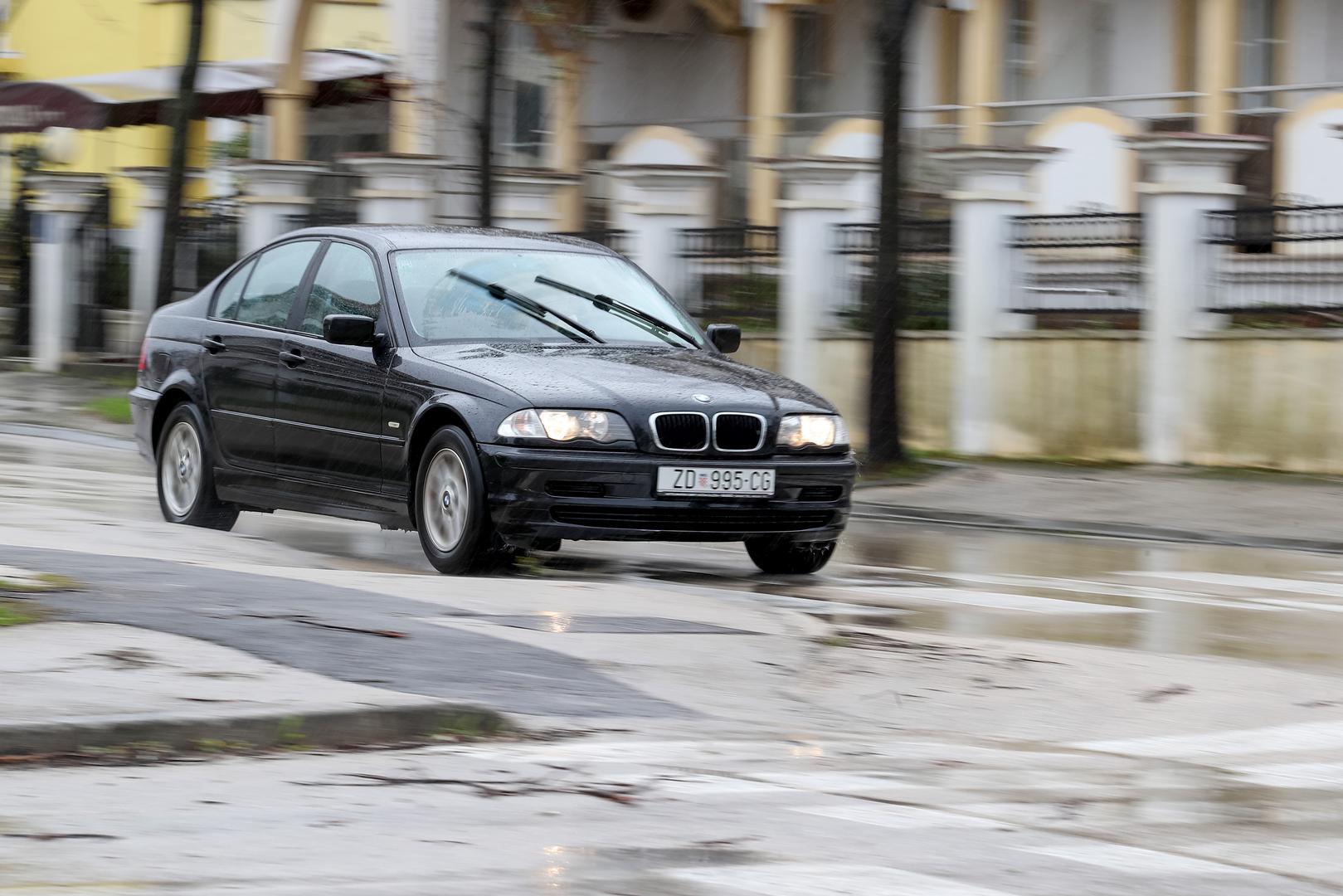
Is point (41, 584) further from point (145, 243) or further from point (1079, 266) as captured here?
point (145, 243)

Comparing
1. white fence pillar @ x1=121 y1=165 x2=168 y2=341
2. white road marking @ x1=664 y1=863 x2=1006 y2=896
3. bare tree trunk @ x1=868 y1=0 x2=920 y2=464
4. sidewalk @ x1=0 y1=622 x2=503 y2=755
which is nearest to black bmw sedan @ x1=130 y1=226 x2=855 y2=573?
sidewalk @ x1=0 y1=622 x2=503 y2=755

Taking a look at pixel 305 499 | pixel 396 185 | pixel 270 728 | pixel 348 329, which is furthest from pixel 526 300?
pixel 396 185

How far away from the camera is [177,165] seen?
78.2ft

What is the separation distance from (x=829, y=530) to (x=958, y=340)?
28.7 ft

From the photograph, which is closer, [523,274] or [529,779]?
[529,779]

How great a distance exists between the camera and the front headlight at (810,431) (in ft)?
32.2

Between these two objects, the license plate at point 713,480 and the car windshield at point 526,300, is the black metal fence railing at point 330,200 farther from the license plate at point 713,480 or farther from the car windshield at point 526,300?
the license plate at point 713,480

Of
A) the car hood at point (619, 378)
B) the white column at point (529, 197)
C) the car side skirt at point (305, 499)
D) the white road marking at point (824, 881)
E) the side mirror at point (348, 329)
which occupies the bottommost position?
the white road marking at point (824, 881)

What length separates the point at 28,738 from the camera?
5.45 m

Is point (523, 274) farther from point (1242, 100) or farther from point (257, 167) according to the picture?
point (1242, 100)

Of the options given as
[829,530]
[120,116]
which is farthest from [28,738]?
[120,116]

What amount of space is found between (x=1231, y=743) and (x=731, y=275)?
14072mm

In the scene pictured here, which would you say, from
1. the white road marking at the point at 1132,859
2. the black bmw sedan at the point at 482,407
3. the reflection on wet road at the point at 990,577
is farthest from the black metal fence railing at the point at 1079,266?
the white road marking at the point at 1132,859

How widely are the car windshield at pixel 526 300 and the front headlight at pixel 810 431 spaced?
0.96 metres
